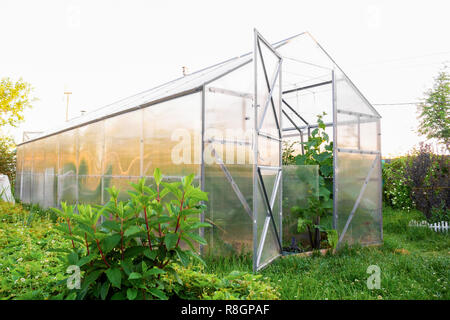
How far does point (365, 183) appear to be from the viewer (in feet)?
21.6

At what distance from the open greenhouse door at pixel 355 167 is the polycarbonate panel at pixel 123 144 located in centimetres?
351

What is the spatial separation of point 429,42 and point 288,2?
14989mm

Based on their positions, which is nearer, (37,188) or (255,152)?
(255,152)

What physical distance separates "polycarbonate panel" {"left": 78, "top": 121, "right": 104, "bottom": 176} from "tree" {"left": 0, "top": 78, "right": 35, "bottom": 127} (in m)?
1.47

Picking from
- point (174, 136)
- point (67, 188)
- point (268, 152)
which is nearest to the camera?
point (268, 152)

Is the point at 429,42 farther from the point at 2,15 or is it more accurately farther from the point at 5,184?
the point at 5,184

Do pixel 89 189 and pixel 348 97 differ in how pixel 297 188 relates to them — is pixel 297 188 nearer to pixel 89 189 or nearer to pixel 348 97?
pixel 348 97

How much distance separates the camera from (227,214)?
185 inches

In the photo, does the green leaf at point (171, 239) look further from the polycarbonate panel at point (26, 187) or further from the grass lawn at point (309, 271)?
the polycarbonate panel at point (26, 187)

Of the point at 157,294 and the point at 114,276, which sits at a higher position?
the point at 114,276

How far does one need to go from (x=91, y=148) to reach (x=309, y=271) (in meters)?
5.81

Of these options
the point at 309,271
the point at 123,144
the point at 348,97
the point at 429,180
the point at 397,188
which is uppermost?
the point at 348,97

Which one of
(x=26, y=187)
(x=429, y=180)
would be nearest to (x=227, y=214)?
(x=429, y=180)

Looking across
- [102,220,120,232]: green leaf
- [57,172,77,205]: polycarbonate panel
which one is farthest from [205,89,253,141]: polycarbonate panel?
[57,172,77,205]: polycarbonate panel
